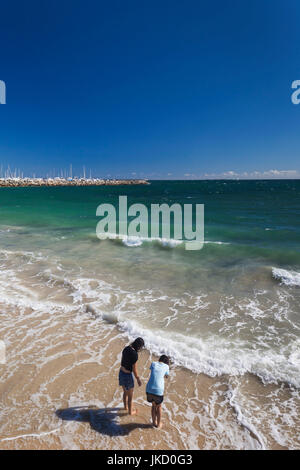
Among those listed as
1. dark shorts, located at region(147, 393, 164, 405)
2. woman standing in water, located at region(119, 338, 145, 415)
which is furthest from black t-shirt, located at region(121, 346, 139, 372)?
dark shorts, located at region(147, 393, 164, 405)

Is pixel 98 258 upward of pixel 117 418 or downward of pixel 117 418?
upward

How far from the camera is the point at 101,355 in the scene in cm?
699

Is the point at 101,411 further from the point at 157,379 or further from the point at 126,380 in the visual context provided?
the point at 157,379

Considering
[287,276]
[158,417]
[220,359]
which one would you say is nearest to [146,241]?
[287,276]

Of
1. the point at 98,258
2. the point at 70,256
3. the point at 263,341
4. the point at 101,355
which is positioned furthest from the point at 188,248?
the point at 101,355

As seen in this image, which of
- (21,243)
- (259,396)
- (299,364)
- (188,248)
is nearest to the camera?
(259,396)

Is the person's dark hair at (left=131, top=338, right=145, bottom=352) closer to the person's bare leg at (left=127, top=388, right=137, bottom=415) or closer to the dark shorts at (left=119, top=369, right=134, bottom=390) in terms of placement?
the dark shorts at (left=119, top=369, right=134, bottom=390)

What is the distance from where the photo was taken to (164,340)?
7.57 m

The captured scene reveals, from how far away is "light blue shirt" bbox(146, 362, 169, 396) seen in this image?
4.62m

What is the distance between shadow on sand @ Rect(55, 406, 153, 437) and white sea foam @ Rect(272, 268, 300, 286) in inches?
389

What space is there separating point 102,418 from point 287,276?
1097 centimetres

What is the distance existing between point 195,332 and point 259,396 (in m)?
2.70

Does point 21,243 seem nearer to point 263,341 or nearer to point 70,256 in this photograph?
point 70,256
